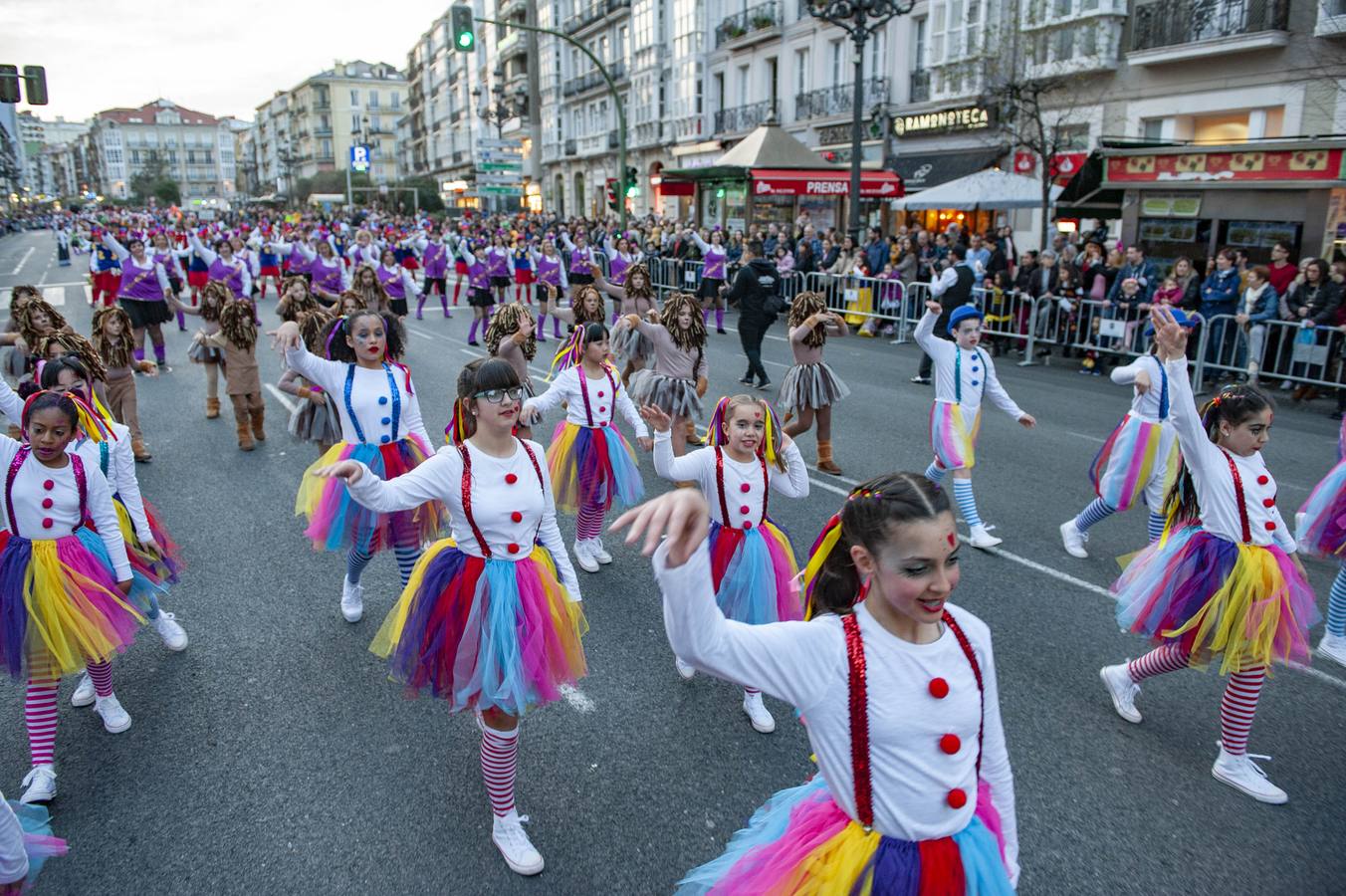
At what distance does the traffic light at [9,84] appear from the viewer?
16.6m

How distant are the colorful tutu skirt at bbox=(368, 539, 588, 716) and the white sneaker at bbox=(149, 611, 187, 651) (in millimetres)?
2240

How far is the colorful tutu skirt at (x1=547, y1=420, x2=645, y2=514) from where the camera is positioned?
21.2ft

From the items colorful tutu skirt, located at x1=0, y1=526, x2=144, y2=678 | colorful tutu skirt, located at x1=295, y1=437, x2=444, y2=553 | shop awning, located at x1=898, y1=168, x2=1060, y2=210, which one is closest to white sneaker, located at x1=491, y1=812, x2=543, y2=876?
colorful tutu skirt, located at x1=0, y1=526, x2=144, y2=678

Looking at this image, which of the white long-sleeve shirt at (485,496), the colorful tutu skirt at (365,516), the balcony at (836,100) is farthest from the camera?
the balcony at (836,100)

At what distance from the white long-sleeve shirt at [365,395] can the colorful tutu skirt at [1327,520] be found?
501cm

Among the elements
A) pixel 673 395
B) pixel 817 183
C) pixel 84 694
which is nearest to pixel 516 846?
pixel 84 694

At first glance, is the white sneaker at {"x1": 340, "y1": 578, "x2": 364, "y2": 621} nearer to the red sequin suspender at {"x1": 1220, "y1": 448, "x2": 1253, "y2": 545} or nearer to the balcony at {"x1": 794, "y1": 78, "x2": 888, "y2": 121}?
the red sequin suspender at {"x1": 1220, "y1": 448, "x2": 1253, "y2": 545}

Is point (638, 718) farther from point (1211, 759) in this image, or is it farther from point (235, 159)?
point (235, 159)

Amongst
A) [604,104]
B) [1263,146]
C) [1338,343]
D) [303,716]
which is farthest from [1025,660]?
[604,104]

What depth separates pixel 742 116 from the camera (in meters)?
37.9

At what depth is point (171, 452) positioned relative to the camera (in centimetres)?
966

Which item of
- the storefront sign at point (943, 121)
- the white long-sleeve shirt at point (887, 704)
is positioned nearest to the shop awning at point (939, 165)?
the storefront sign at point (943, 121)

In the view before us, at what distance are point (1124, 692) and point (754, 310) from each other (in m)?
8.73

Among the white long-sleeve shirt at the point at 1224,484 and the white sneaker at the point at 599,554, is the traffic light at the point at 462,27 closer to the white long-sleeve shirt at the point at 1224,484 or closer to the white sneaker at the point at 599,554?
the white sneaker at the point at 599,554
